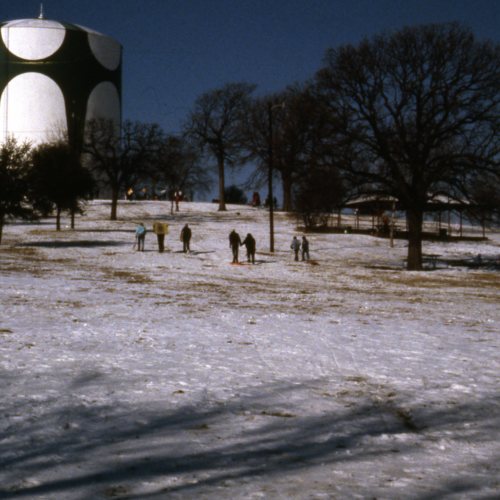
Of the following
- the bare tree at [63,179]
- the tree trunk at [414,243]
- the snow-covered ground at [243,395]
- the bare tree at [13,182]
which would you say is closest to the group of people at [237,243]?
the tree trunk at [414,243]

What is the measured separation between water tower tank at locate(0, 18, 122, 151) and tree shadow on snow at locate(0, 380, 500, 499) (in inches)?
2580

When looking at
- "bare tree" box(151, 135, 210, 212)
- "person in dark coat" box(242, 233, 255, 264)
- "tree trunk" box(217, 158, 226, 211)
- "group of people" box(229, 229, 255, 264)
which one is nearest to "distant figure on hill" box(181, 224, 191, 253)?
"group of people" box(229, 229, 255, 264)

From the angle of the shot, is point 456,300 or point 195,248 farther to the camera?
point 195,248

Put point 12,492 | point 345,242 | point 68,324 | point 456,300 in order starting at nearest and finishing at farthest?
point 12,492 → point 68,324 → point 456,300 → point 345,242

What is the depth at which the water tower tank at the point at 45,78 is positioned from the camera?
7075 cm

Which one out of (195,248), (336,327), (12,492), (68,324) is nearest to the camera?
(12,492)

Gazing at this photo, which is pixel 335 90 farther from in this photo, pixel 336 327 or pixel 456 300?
pixel 336 327

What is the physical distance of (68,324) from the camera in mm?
12234

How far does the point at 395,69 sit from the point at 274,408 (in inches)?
998

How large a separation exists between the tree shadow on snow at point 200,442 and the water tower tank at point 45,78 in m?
65.5

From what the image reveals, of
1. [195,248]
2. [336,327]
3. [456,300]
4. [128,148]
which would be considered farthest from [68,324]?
[128,148]

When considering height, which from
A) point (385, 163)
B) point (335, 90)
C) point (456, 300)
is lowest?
point (456, 300)

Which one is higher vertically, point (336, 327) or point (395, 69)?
point (395, 69)

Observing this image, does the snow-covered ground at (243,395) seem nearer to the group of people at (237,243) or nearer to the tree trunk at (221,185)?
the group of people at (237,243)
